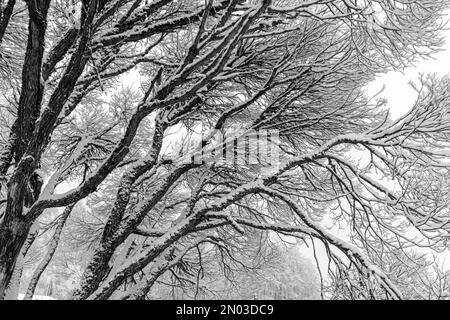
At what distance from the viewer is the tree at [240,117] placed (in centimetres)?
274

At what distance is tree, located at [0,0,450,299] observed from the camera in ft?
9.00

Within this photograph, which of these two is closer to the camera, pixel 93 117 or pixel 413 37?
pixel 413 37

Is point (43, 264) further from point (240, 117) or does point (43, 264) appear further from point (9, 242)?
point (240, 117)

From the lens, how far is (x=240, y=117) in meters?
5.18

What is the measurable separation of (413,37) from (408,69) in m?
0.41

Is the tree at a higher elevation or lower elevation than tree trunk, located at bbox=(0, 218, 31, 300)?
higher

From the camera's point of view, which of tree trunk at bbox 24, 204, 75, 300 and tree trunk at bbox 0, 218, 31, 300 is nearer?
tree trunk at bbox 0, 218, 31, 300

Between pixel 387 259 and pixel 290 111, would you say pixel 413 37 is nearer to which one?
pixel 290 111

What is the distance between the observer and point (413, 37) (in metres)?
3.62

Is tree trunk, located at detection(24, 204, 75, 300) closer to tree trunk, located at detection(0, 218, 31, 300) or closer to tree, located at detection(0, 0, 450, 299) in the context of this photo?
tree, located at detection(0, 0, 450, 299)

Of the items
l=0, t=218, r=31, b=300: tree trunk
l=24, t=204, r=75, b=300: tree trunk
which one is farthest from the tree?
l=24, t=204, r=75, b=300: tree trunk

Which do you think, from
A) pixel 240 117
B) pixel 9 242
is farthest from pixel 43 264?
pixel 240 117
